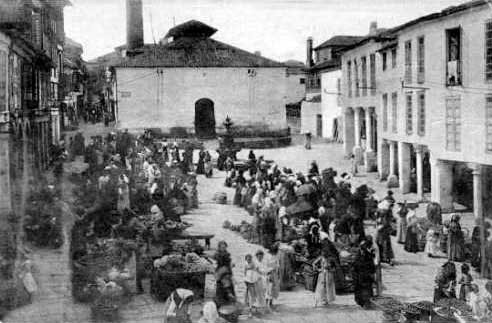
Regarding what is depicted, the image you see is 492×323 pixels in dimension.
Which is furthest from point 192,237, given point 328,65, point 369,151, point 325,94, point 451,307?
point 328,65

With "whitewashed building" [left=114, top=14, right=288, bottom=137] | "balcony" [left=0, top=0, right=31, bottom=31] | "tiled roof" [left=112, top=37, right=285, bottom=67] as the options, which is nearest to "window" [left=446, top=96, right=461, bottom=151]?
"whitewashed building" [left=114, top=14, right=288, bottom=137]

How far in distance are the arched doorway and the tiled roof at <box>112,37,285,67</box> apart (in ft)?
2.36

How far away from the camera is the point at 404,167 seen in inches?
557

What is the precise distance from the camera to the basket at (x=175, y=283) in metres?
8.43

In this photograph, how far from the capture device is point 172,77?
11.6 metres

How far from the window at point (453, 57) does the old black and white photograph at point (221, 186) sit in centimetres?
3

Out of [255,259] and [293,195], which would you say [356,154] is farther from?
[255,259]

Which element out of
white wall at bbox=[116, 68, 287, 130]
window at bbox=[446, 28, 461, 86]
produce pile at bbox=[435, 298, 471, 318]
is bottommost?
produce pile at bbox=[435, 298, 471, 318]

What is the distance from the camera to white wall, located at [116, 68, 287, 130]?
10766mm

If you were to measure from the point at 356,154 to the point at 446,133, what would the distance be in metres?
2.84

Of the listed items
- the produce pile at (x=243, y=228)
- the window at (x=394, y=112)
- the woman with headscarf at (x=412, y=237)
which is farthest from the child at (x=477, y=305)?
the window at (x=394, y=112)

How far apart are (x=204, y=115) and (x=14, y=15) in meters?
3.85

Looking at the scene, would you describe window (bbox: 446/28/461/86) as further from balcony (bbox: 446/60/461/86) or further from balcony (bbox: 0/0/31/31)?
balcony (bbox: 0/0/31/31)

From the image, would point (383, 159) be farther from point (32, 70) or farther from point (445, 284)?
point (32, 70)
